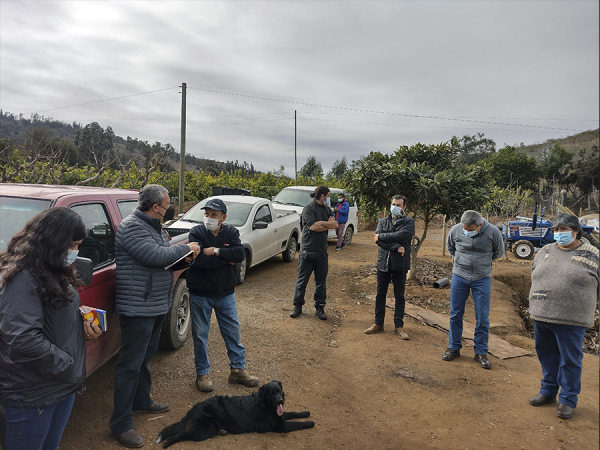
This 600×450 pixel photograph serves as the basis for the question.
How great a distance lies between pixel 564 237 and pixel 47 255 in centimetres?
392

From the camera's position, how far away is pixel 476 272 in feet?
15.7

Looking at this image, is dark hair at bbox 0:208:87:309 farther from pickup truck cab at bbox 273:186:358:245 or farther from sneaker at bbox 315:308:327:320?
pickup truck cab at bbox 273:186:358:245

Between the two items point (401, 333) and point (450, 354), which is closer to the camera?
point (450, 354)

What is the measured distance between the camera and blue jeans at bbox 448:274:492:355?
480 cm

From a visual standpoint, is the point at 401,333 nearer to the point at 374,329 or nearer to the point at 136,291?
the point at 374,329

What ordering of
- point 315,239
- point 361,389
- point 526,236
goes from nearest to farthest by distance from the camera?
point 361,389 < point 315,239 < point 526,236

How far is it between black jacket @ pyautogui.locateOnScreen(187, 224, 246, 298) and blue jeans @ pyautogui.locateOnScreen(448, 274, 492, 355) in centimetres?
275

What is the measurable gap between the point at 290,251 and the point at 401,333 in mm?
5209

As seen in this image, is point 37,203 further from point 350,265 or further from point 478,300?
point 350,265

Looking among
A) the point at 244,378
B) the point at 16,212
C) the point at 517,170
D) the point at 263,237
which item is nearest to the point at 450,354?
the point at 244,378

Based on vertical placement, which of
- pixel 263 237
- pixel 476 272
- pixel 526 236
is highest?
pixel 476 272

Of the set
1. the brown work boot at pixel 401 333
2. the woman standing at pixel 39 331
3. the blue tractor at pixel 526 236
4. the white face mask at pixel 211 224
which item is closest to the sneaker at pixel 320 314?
the brown work boot at pixel 401 333

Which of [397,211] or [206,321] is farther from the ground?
[397,211]

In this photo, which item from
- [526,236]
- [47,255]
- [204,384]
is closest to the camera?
[47,255]
